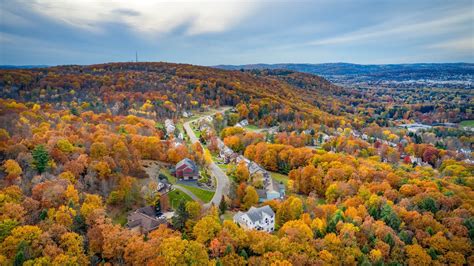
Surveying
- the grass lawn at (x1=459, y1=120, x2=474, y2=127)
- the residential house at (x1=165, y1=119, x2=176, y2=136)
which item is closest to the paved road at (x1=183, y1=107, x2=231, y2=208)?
the residential house at (x1=165, y1=119, x2=176, y2=136)

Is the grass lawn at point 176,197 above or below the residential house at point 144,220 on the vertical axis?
below

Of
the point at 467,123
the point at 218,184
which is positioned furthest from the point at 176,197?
the point at 467,123

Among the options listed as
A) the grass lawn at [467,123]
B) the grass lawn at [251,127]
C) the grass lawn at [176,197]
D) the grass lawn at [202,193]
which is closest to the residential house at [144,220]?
the grass lawn at [176,197]

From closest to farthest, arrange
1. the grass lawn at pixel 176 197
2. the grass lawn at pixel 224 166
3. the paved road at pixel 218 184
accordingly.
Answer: the grass lawn at pixel 176 197 < the paved road at pixel 218 184 < the grass lawn at pixel 224 166

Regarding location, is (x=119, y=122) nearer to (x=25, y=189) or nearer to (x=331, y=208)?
(x=25, y=189)

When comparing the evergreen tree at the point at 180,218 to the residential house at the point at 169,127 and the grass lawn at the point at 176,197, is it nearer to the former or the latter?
the grass lawn at the point at 176,197

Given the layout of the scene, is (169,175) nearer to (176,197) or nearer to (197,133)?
(176,197)
